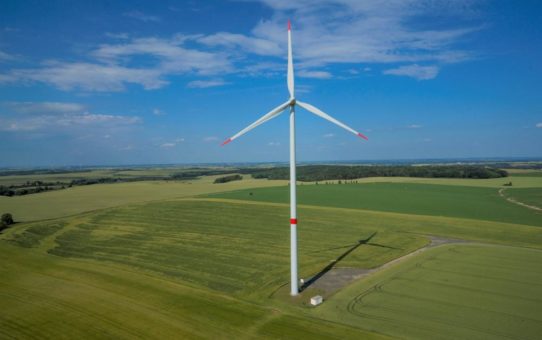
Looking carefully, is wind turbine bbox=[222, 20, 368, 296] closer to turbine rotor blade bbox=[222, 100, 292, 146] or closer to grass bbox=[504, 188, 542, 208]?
turbine rotor blade bbox=[222, 100, 292, 146]

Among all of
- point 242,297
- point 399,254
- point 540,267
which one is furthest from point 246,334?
point 540,267

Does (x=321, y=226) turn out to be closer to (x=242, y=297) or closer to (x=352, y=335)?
(x=242, y=297)

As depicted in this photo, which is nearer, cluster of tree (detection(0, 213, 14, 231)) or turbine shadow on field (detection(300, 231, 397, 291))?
turbine shadow on field (detection(300, 231, 397, 291))

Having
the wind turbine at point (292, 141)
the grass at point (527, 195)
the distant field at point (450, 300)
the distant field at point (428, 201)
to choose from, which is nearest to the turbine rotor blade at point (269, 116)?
the wind turbine at point (292, 141)

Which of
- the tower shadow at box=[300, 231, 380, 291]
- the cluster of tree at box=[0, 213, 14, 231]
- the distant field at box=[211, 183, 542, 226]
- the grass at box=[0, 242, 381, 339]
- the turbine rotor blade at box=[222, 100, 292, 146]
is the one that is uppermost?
the turbine rotor blade at box=[222, 100, 292, 146]

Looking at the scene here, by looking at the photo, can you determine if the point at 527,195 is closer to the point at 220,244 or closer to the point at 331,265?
the point at 331,265

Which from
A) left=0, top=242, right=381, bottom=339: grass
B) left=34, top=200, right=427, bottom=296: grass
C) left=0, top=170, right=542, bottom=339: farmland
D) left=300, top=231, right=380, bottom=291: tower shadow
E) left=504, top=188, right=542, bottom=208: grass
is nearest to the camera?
left=0, top=242, right=381, bottom=339: grass

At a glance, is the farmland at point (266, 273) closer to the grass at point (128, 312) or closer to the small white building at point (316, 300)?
the grass at point (128, 312)

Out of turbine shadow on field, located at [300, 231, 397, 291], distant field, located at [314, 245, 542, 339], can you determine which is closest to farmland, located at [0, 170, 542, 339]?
distant field, located at [314, 245, 542, 339]
